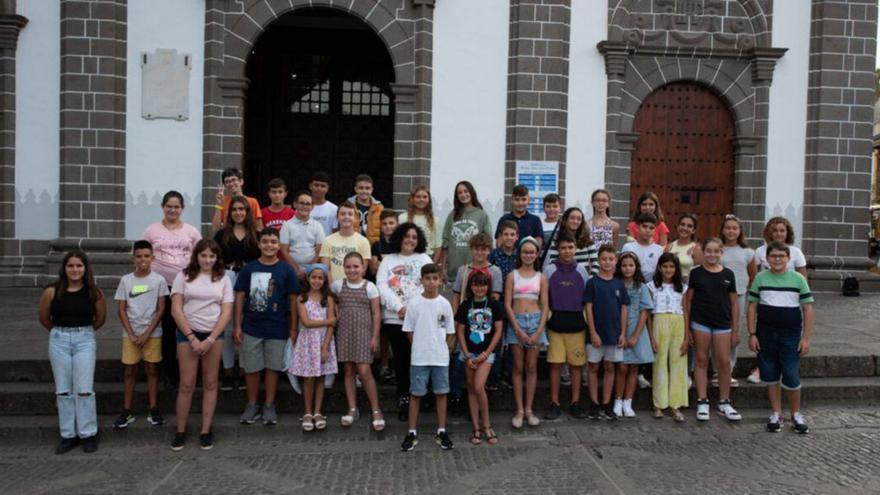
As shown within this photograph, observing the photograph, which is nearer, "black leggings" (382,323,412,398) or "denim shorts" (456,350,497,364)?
"denim shorts" (456,350,497,364)

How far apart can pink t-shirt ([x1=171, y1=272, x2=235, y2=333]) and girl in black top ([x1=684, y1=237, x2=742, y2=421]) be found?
12.9 feet

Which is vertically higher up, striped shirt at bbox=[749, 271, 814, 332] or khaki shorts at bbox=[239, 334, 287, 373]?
striped shirt at bbox=[749, 271, 814, 332]

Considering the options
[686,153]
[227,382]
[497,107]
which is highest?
[497,107]

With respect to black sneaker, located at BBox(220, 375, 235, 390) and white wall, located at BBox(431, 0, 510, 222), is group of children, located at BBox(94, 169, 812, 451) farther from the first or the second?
white wall, located at BBox(431, 0, 510, 222)

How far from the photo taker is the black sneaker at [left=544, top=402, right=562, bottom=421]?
6160 mm

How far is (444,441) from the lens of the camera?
220 inches

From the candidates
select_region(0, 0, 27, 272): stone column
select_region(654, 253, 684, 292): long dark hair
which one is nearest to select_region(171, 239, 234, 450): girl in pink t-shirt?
select_region(654, 253, 684, 292): long dark hair

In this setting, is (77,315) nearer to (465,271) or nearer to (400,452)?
(400,452)

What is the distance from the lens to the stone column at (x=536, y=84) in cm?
1127

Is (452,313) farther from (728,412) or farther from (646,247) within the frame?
(728,412)

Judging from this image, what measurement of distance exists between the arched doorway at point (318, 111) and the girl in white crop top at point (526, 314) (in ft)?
28.9

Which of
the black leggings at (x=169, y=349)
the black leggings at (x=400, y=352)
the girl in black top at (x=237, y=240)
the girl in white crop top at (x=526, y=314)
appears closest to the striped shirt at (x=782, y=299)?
the girl in white crop top at (x=526, y=314)

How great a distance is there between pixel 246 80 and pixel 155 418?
21.3ft

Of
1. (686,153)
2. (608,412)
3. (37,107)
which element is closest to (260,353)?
(608,412)
